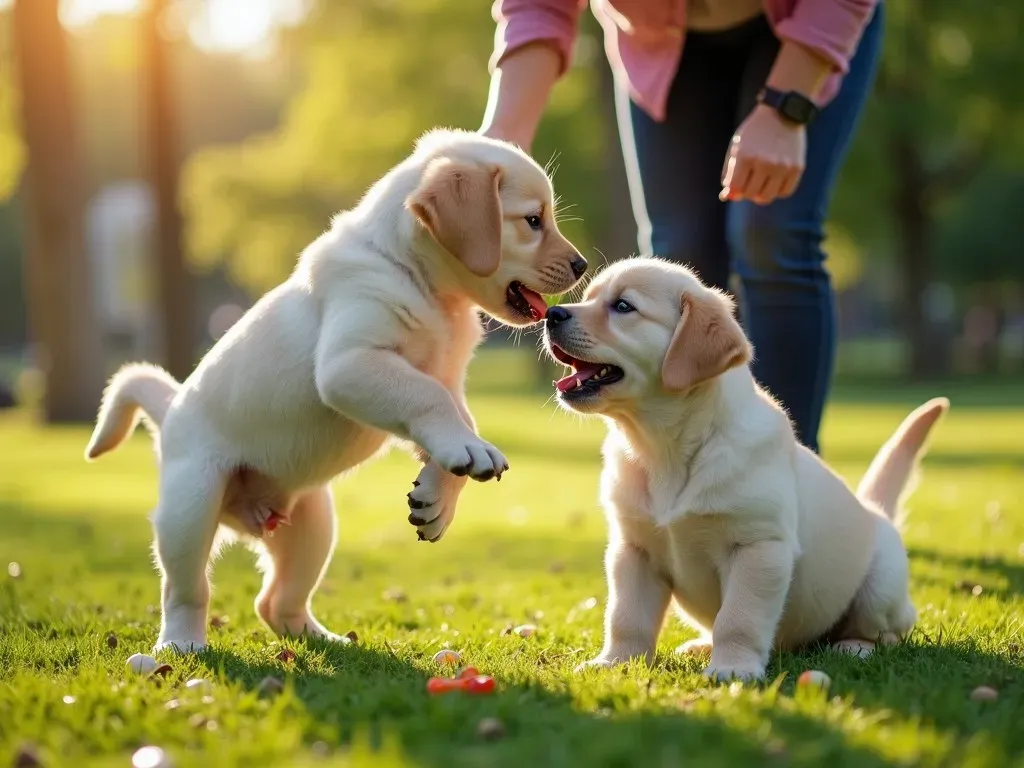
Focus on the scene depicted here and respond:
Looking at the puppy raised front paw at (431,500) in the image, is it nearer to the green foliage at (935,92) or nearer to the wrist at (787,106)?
the wrist at (787,106)

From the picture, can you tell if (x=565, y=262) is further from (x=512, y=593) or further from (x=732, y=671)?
(x=512, y=593)

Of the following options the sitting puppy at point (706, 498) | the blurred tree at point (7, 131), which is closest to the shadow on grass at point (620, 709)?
the sitting puppy at point (706, 498)

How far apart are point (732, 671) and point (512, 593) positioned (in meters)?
2.04

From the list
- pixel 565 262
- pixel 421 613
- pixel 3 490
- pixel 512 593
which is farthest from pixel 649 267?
pixel 3 490

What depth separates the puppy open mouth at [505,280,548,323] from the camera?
3521 millimetres

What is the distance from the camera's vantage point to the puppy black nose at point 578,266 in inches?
139

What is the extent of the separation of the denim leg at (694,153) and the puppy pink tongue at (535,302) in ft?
3.02

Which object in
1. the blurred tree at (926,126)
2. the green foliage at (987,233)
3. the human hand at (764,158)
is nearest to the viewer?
the human hand at (764,158)

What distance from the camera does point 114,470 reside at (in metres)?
Answer: 11.6

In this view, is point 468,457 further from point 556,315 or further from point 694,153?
point 694,153

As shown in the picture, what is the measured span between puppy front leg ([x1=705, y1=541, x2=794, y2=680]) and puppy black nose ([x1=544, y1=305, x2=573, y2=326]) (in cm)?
76

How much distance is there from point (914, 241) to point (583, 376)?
23.6 m

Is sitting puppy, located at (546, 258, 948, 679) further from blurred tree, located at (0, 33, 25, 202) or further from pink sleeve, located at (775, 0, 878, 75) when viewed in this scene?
blurred tree, located at (0, 33, 25, 202)

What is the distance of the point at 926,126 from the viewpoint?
2291 cm
